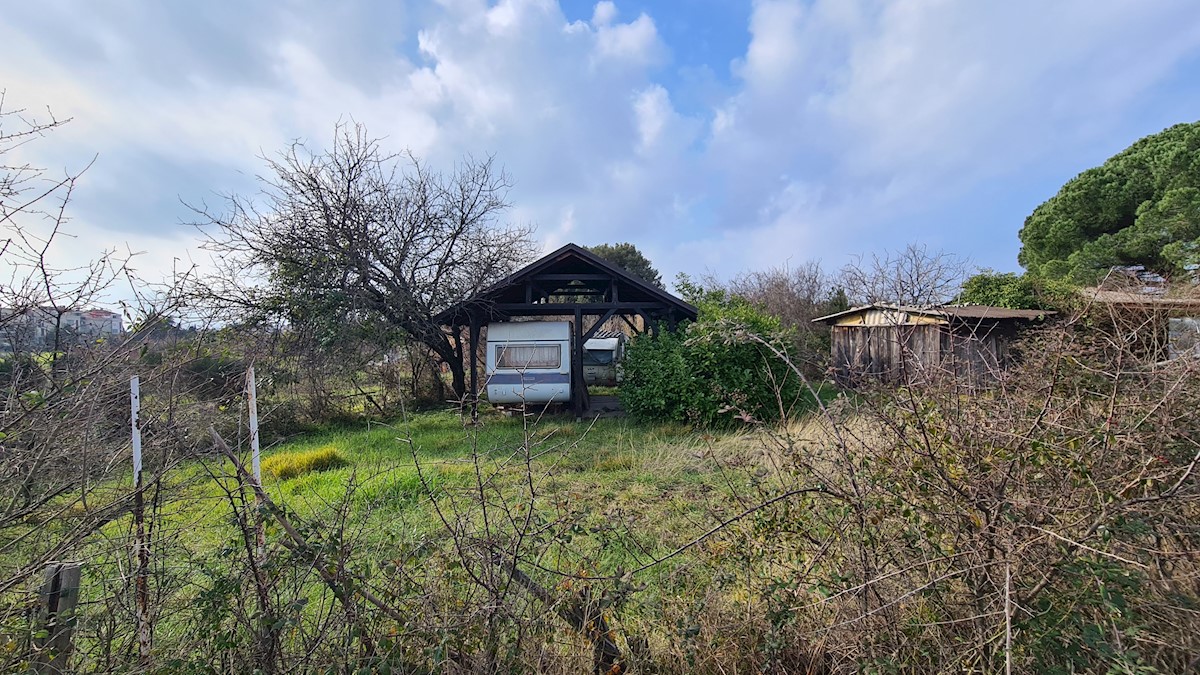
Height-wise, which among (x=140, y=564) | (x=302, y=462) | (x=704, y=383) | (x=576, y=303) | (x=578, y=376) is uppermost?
(x=576, y=303)

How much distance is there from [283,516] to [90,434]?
71.8 inches

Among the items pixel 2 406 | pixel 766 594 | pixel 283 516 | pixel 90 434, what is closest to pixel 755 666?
pixel 766 594

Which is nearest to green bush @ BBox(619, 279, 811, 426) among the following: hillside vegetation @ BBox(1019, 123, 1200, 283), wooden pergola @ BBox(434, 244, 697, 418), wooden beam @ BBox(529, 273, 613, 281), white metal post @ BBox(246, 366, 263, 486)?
wooden pergola @ BBox(434, 244, 697, 418)

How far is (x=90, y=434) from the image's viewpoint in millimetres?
2809

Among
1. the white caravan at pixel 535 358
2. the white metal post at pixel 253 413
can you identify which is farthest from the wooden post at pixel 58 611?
the white caravan at pixel 535 358

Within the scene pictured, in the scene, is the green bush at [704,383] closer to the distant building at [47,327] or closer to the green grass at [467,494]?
the green grass at [467,494]

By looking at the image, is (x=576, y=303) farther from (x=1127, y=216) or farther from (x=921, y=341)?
(x=1127, y=216)

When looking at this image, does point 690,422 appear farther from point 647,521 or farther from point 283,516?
point 283,516

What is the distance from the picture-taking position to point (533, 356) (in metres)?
11.1

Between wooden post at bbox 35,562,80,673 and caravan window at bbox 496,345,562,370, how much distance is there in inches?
352

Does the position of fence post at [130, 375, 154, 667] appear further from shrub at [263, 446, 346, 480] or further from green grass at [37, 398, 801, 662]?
shrub at [263, 446, 346, 480]

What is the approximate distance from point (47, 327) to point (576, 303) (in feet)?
29.2

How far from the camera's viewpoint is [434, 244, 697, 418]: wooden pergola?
35.8 ft

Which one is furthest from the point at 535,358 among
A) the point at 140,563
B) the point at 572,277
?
the point at 140,563
